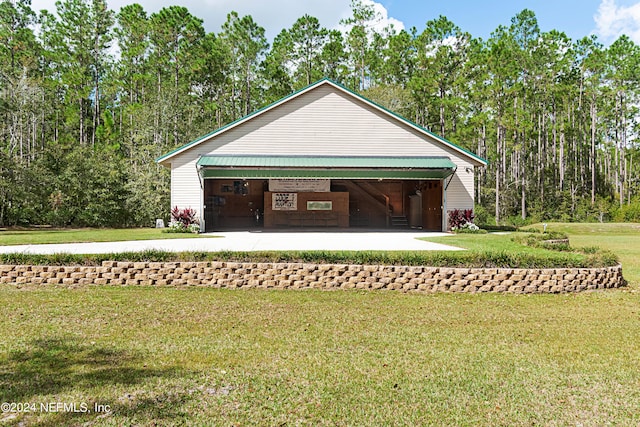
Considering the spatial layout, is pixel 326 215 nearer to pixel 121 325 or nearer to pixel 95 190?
pixel 95 190

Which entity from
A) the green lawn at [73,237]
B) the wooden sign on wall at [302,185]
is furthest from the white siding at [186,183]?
the wooden sign on wall at [302,185]

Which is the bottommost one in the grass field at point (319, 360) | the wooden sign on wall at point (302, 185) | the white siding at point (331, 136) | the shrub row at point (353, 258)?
the grass field at point (319, 360)

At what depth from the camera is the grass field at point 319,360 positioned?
338 cm

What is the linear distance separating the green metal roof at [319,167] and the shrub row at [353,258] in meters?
9.70

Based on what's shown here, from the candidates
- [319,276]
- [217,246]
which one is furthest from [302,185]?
[319,276]

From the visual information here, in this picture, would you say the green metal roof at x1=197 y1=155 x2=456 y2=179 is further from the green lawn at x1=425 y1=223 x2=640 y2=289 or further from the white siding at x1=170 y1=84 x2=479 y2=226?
the green lawn at x1=425 y1=223 x2=640 y2=289

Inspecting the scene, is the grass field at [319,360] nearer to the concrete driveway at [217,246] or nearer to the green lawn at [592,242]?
the concrete driveway at [217,246]

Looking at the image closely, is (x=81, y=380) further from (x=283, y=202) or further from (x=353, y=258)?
(x=283, y=202)

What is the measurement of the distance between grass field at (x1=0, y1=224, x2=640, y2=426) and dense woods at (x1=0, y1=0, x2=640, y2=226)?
26.2 metres

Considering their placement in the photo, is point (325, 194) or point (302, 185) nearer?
point (302, 185)

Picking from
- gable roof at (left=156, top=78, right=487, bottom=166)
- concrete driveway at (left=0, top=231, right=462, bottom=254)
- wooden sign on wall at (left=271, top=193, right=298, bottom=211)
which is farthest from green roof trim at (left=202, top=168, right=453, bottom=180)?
concrete driveway at (left=0, top=231, right=462, bottom=254)

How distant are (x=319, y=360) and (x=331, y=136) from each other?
652 inches

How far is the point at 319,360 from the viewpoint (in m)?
4.49

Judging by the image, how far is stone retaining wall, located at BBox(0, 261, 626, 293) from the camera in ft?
26.7
